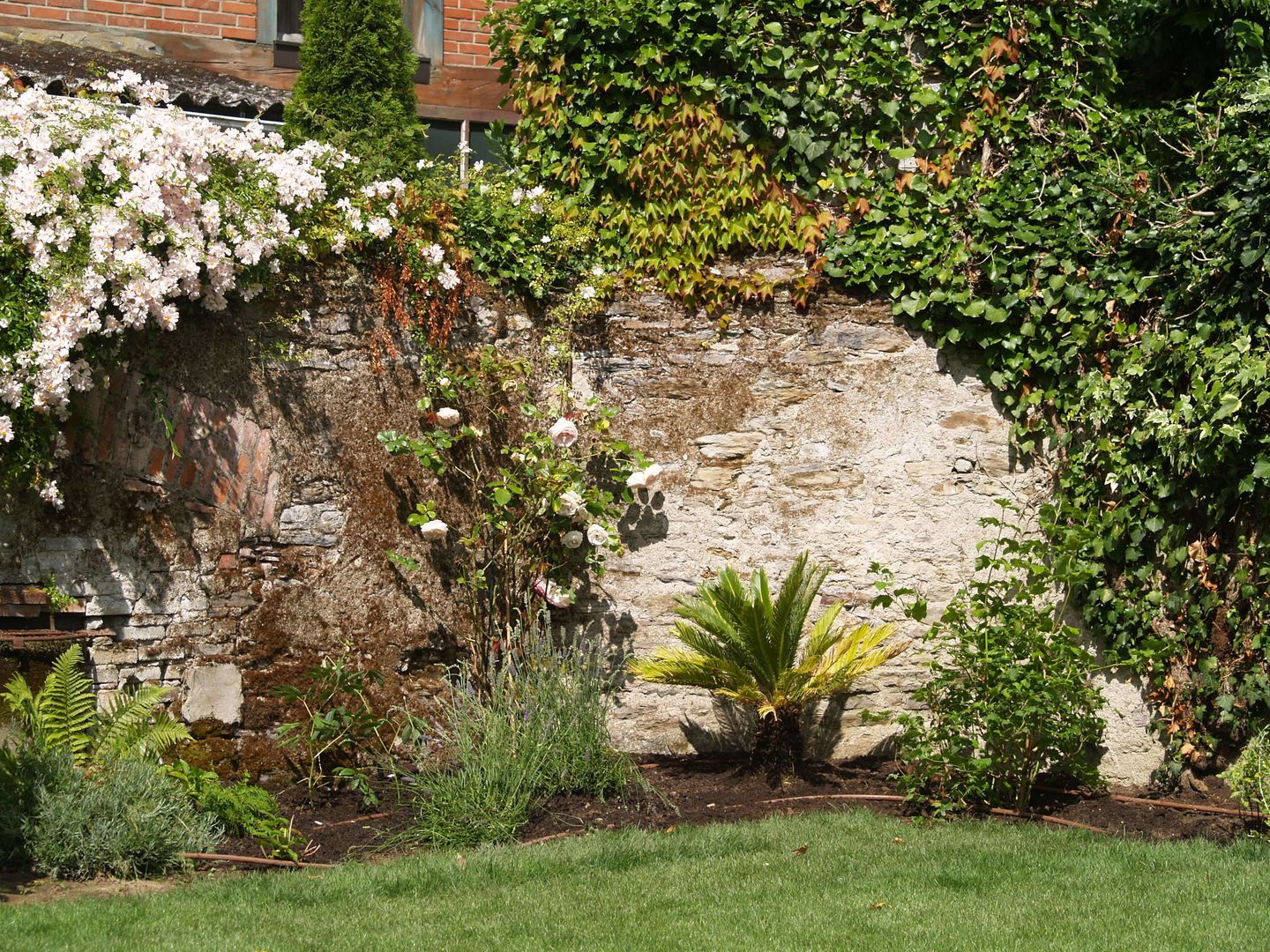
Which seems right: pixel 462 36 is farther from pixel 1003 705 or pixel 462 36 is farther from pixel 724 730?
pixel 1003 705

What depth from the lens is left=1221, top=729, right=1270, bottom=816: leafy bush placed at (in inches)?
→ 211

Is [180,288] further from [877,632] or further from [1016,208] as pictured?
[1016,208]

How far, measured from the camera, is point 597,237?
6.65 meters

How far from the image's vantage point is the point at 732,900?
4.42 m

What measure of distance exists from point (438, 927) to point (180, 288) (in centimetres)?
310

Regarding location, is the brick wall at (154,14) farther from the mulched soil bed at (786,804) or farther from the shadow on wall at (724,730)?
the mulched soil bed at (786,804)

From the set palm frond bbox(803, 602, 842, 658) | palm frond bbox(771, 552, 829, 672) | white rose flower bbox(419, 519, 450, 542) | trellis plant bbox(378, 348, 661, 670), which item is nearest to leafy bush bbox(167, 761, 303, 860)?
trellis plant bbox(378, 348, 661, 670)

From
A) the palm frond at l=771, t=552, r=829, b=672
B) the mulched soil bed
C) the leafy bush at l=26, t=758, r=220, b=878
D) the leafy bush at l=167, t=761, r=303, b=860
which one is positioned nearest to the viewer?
the leafy bush at l=26, t=758, r=220, b=878

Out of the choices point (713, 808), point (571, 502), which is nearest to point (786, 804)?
point (713, 808)

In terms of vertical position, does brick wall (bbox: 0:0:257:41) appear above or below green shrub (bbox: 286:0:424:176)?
above

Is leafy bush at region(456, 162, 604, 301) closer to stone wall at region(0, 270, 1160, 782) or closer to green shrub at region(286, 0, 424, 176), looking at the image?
stone wall at region(0, 270, 1160, 782)

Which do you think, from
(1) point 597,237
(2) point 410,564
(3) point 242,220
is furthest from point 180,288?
(1) point 597,237

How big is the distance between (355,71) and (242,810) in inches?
208

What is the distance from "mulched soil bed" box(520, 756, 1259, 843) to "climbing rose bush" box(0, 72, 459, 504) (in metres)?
2.74
